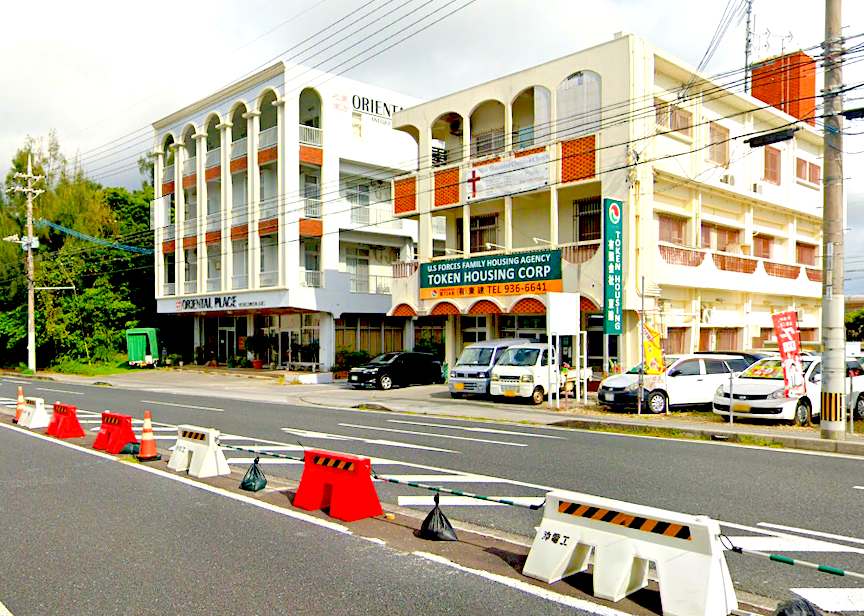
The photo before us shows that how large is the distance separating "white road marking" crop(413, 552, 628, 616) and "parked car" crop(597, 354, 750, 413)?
13.3m

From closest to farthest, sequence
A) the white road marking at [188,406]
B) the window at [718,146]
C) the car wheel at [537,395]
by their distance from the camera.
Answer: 1. the white road marking at [188,406]
2. the car wheel at [537,395]
3. the window at [718,146]

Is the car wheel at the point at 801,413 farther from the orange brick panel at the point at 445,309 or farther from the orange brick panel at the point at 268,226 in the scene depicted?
the orange brick panel at the point at 268,226

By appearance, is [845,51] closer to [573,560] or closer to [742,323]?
[573,560]

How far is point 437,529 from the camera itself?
692 cm

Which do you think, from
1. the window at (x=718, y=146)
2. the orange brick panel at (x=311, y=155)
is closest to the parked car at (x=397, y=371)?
the orange brick panel at (x=311, y=155)

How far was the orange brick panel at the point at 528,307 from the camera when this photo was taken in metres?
25.3

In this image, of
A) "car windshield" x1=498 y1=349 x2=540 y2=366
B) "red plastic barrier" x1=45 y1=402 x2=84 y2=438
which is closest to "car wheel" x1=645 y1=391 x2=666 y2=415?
"car windshield" x1=498 y1=349 x2=540 y2=366

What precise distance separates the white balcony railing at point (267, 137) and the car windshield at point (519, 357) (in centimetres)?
2022

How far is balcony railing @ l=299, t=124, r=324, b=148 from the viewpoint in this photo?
123 feet

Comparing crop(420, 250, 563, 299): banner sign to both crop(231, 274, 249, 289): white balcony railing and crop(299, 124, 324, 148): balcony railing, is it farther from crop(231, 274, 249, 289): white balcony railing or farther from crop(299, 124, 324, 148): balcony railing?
crop(231, 274, 249, 289): white balcony railing

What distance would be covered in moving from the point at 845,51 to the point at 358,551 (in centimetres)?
1238

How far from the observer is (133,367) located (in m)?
44.0

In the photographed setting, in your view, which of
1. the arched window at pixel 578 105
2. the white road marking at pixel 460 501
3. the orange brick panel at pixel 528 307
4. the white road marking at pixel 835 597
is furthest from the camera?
the orange brick panel at pixel 528 307

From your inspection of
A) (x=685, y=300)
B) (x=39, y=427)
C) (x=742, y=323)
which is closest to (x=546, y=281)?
(x=685, y=300)
